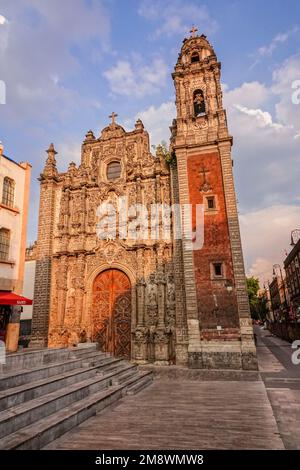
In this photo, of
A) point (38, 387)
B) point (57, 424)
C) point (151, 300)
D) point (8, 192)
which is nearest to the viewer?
point (57, 424)

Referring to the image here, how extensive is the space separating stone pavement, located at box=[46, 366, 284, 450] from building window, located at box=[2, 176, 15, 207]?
1102cm

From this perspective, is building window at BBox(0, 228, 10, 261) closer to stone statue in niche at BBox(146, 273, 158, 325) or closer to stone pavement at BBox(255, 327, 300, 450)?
stone statue in niche at BBox(146, 273, 158, 325)

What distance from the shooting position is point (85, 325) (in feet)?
52.0

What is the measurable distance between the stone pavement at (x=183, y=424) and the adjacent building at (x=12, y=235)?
7689mm

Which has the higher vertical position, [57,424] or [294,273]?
[294,273]

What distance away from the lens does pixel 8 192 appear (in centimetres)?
1499

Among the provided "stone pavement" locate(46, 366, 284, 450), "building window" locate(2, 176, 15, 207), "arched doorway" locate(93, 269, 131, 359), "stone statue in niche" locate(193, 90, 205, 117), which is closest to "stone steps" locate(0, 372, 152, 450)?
"stone pavement" locate(46, 366, 284, 450)

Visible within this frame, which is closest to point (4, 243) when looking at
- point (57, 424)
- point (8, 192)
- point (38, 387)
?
point (8, 192)

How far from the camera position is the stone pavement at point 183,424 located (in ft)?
16.9

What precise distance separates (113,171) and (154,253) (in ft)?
20.6

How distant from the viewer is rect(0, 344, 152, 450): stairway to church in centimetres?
509

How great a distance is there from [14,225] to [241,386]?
12526 millimetres

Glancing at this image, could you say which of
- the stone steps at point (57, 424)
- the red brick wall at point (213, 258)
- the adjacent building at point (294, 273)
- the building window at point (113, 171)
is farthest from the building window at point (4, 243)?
the adjacent building at point (294, 273)

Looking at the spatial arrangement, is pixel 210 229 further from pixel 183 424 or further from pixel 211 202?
pixel 183 424
